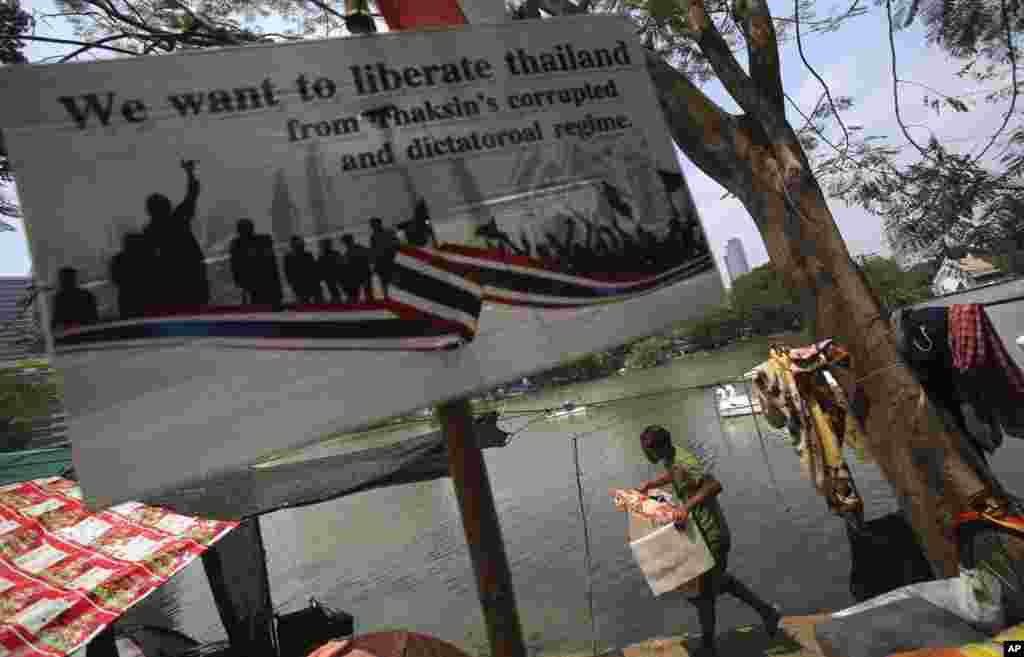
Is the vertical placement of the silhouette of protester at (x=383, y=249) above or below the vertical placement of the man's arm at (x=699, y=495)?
above

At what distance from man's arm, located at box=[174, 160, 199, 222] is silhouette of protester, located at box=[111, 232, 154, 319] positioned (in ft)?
0.39

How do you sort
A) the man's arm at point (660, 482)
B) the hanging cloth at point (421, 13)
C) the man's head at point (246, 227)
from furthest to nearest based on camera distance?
1. the man's arm at point (660, 482)
2. the hanging cloth at point (421, 13)
3. the man's head at point (246, 227)

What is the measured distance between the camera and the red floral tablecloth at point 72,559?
10.3 feet

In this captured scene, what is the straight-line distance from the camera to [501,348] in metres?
1.91

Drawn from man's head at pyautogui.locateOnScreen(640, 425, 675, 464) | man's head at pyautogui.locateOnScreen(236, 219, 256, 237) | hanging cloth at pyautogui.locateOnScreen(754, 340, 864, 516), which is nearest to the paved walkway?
hanging cloth at pyautogui.locateOnScreen(754, 340, 864, 516)

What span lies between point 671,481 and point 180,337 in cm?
312

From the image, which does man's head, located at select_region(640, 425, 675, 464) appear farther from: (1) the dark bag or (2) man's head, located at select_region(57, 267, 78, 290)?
(1) the dark bag

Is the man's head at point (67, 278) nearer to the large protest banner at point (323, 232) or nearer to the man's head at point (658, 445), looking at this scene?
the large protest banner at point (323, 232)

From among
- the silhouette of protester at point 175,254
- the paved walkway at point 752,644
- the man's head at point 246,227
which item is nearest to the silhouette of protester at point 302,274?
the man's head at point 246,227

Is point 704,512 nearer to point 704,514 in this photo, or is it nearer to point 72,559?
point 704,514

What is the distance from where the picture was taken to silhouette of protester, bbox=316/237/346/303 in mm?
1736

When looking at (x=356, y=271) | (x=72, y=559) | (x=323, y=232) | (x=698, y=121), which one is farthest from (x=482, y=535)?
(x=72, y=559)

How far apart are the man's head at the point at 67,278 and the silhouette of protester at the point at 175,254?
0.60ft

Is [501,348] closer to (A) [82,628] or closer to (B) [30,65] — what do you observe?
(B) [30,65]
